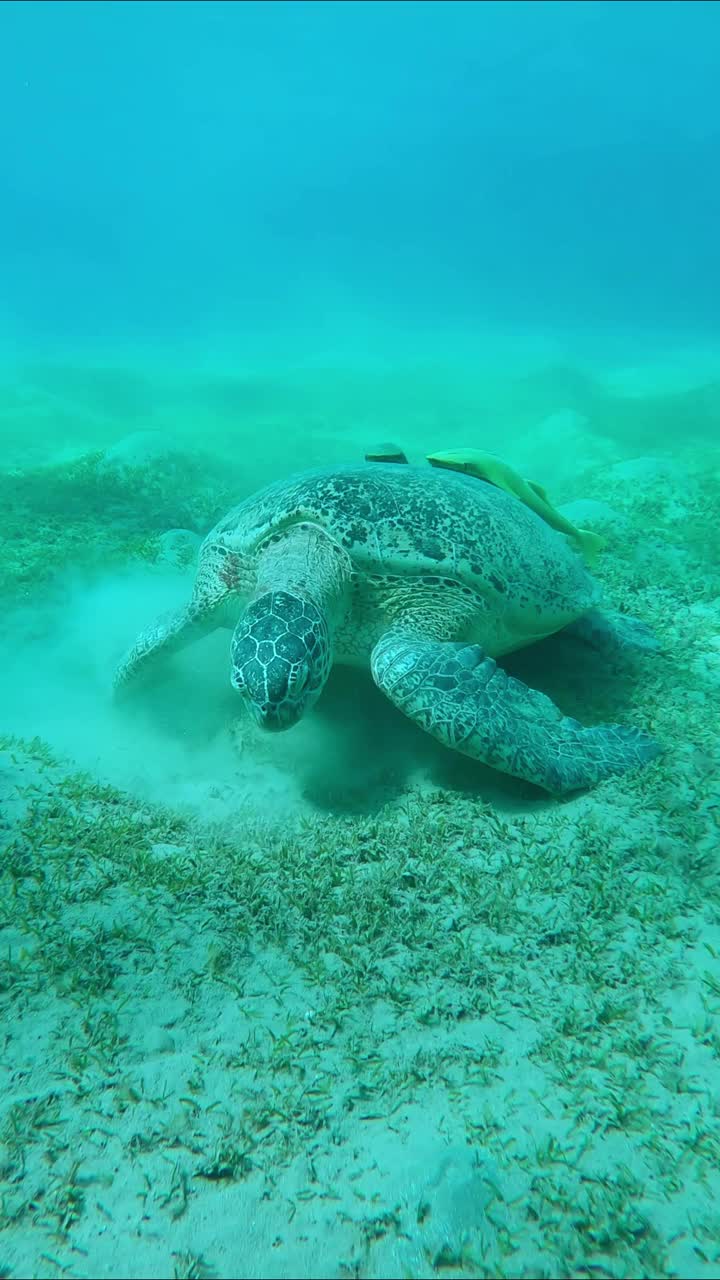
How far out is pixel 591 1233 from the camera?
1277 mm

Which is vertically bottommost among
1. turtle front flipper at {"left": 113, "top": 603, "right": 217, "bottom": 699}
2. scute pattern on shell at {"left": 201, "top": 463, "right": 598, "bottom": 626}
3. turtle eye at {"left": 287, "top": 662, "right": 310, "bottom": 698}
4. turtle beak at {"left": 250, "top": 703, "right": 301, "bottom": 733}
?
turtle front flipper at {"left": 113, "top": 603, "right": 217, "bottom": 699}

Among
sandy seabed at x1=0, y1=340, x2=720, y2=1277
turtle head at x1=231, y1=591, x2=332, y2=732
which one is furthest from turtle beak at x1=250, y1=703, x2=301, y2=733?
sandy seabed at x1=0, y1=340, x2=720, y2=1277

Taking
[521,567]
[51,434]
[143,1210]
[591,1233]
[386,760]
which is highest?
[521,567]

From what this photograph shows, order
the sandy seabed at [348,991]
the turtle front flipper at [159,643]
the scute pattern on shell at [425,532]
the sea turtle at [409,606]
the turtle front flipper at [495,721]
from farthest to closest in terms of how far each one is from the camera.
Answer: the turtle front flipper at [159,643] < the scute pattern on shell at [425,532] < the sea turtle at [409,606] < the turtle front flipper at [495,721] < the sandy seabed at [348,991]

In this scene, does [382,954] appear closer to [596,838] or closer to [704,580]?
[596,838]

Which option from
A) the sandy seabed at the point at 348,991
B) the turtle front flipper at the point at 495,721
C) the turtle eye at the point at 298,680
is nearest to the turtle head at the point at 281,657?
the turtle eye at the point at 298,680

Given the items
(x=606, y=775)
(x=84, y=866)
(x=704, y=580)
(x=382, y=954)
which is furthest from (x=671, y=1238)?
(x=704, y=580)

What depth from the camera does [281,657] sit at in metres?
2.75

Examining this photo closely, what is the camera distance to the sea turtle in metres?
2.72

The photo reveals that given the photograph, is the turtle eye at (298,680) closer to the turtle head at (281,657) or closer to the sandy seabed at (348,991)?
the turtle head at (281,657)

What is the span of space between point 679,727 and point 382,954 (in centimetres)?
206

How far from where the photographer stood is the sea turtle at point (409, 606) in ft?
8.91

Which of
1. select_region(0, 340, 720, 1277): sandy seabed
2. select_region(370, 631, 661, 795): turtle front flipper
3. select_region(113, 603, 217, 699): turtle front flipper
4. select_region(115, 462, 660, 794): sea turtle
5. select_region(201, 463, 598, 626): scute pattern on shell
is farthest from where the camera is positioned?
select_region(113, 603, 217, 699): turtle front flipper

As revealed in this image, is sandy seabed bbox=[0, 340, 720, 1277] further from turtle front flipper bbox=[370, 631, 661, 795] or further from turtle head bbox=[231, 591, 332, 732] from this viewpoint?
turtle head bbox=[231, 591, 332, 732]
